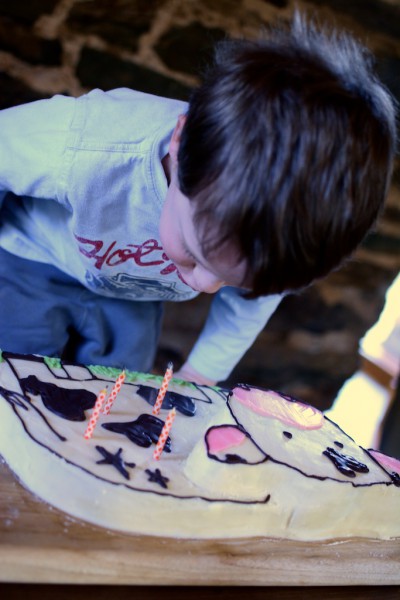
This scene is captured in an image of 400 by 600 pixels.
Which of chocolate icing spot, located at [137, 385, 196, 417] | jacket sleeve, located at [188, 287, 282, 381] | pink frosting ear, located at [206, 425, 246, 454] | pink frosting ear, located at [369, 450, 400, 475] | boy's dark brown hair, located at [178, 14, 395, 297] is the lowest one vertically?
jacket sleeve, located at [188, 287, 282, 381]

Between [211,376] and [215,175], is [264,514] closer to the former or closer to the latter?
[215,175]

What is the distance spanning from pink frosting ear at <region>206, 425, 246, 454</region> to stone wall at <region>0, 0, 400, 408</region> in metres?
1.20

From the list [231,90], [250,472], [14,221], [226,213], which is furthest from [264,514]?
[14,221]

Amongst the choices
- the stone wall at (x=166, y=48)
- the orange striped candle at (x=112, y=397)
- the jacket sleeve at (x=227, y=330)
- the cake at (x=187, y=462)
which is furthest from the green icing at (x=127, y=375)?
the stone wall at (x=166, y=48)

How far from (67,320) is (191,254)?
572 millimetres

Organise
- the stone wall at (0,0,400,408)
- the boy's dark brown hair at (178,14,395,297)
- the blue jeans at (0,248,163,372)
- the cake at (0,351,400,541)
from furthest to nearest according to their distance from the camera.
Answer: the stone wall at (0,0,400,408) → the blue jeans at (0,248,163,372) → the cake at (0,351,400,541) → the boy's dark brown hair at (178,14,395,297)

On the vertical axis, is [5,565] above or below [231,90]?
below

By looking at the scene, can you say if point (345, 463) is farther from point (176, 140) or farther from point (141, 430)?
point (176, 140)

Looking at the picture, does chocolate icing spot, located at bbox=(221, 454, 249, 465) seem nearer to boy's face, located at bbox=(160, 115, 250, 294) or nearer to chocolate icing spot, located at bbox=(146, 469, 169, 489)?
chocolate icing spot, located at bbox=(146, 469, 169, 489)

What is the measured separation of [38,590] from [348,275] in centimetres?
177

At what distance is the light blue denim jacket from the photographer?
3.80ft

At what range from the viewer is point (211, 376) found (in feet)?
5.56

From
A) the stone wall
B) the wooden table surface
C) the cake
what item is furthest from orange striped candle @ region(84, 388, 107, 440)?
the stone wall

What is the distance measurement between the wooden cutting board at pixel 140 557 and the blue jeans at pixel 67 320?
0.45 m
